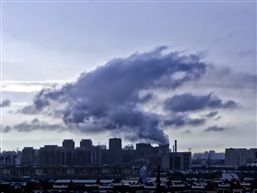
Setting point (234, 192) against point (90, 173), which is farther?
point (90, 173)

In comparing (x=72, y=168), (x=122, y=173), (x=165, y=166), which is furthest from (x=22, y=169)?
(x=165, y=166)

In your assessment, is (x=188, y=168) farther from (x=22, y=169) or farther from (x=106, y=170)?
(x=22, y=169)

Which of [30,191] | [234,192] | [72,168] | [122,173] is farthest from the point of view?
[72,168]

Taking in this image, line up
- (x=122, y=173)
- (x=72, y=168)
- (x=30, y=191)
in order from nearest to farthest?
(x=30, y=191), (x=122, y=173), (x=72, y=168)

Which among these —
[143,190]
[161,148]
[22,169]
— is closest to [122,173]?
[22,169]

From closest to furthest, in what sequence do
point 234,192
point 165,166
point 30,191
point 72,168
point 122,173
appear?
point 234,192
point 30,191
point 122,173
point 72,168
point 165,166

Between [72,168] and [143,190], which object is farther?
[72,168]

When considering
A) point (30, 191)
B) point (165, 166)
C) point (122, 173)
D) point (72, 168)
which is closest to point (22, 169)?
point (72, 168)

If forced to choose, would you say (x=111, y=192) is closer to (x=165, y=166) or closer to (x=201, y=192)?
(x=201, y=192)

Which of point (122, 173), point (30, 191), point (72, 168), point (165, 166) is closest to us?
point (30, 191)
